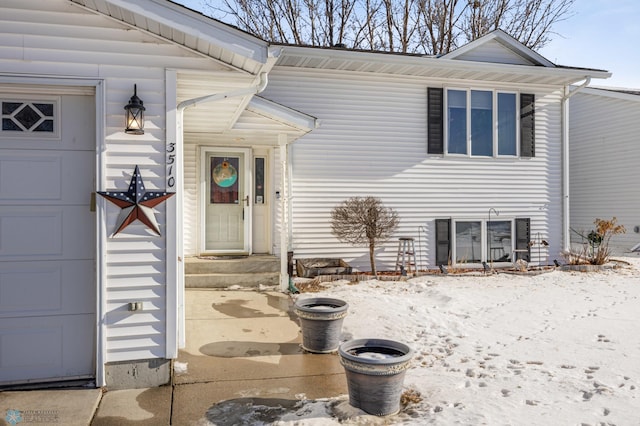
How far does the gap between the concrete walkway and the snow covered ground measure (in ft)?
1.05

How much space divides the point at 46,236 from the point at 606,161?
1408 centimetres

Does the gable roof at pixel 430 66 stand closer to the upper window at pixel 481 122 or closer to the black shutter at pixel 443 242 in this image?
the upper window at pixel 481 122

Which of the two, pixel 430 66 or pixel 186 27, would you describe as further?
Answer: pixel 430 66

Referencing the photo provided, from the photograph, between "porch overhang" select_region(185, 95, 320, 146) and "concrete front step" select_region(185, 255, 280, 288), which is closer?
"porch overhang" select_region(185, 95, 320, 146)

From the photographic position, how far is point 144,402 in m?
3.60

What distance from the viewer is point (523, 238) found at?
10.1m

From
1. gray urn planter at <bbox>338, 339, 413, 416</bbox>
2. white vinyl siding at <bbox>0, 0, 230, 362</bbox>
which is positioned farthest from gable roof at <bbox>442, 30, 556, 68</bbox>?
gray urn planter at <bbox>338, 339, 413, 416</bbox>

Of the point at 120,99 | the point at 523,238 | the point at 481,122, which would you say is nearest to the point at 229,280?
the point at 120,99

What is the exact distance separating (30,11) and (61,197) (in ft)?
4.77

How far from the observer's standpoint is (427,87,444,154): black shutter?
9.50 meters

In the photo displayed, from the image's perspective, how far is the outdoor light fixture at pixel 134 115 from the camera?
3.74m

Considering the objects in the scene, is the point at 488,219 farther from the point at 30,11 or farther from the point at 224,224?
the point at 30,11

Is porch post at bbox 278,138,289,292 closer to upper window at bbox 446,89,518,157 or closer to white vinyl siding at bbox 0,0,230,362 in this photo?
white vinyl siding at bbox 0,0,230,362

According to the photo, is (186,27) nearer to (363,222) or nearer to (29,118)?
(29,118)
